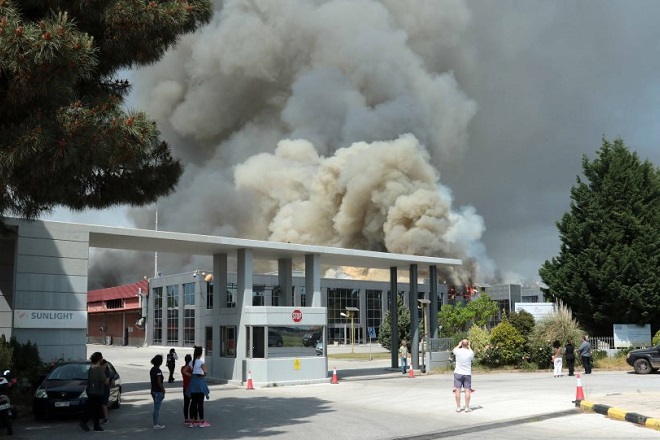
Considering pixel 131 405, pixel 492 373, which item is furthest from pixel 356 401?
pixel 492 373

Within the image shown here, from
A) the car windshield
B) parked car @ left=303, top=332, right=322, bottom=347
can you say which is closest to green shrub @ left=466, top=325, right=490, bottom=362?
parked car @ left=303, top=332, right=322, bottom=347

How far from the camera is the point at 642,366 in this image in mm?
26953

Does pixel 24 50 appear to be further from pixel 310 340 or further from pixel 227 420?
pixel 310 340

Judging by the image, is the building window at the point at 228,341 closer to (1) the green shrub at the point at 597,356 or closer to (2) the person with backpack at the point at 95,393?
(2) the person with backpack at the point at 95,393

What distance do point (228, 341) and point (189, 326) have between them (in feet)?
142

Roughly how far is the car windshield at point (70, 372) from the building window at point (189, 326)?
5082 cm

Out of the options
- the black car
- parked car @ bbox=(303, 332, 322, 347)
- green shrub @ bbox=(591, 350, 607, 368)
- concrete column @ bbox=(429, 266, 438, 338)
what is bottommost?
green shrub @ bbox=(591, 350, 607, 368)

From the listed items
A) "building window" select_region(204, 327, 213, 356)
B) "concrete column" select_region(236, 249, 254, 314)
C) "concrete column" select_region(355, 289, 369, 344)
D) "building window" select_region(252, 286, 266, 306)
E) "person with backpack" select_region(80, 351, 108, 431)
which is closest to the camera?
"person with backpack" select_region(80, 351, 108, 431)

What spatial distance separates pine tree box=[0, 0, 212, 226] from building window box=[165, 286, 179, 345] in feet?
190

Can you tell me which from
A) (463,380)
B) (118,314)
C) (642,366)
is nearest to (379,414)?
(463,380)

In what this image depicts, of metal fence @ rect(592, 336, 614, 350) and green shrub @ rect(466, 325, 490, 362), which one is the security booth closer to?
green shrub @ rect(466, 325, 490, 362)

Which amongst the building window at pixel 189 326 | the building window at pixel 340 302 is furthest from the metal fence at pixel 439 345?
the building window at pixel 340 302

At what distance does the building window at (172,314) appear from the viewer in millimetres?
69188

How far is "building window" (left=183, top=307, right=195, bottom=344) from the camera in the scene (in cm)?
6675
